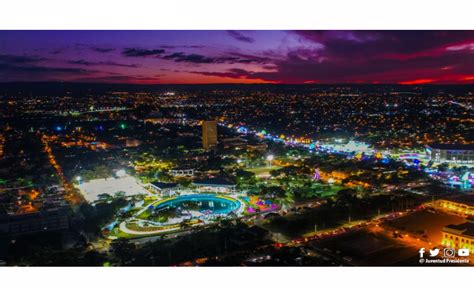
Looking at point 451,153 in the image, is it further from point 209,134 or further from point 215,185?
point 209,134

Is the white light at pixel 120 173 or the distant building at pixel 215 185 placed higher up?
the white light at pixel 120 173

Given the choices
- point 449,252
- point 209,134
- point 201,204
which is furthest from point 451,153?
point 201,204

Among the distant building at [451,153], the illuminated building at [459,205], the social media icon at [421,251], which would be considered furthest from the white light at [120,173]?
the distant building at [451,153]

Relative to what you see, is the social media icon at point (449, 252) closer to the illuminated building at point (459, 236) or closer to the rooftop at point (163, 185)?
the illuminated building at point (459, 236)
